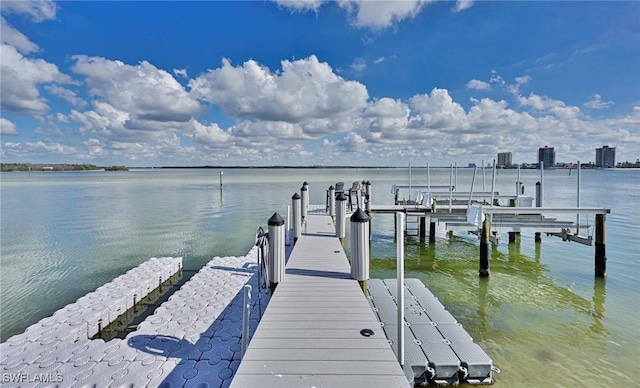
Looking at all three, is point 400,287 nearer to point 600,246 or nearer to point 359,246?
point 359,246

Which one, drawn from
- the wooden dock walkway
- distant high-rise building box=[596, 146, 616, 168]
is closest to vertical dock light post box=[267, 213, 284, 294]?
the wooden dock walkway

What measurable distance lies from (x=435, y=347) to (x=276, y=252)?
2.88 m

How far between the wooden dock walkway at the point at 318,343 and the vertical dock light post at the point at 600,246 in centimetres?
948

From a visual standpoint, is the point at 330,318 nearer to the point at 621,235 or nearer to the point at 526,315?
the point at 526,315

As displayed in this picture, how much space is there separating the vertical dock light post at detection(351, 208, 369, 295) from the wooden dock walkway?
18 centimetres

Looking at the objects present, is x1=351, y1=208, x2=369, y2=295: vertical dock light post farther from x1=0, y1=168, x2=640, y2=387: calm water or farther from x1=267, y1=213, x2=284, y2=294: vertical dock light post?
x1=0, y1=168, x2=640, y2=387: calm water

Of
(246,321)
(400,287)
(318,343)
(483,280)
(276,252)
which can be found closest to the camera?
(318,343)

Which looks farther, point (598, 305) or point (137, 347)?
point (598, 305)

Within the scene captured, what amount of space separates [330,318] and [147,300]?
7.05 metres

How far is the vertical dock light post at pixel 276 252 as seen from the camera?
197 inches

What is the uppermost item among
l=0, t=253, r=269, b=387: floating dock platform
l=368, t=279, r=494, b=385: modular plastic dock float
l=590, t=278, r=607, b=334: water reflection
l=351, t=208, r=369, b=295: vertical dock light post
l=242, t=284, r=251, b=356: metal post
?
l=351, t=208, r=369, b=295: vertical dock light post

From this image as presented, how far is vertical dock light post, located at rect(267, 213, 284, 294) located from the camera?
197 inches

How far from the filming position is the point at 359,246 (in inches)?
194

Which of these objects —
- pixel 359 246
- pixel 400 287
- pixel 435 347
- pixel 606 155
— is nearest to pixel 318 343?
pixel 400 287
